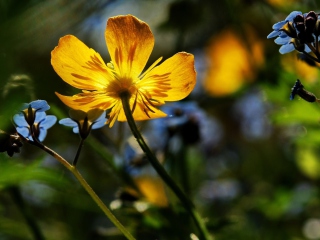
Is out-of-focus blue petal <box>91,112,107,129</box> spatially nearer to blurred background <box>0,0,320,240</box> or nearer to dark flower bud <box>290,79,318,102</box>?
blurred background <box>0,0,320,240</box>

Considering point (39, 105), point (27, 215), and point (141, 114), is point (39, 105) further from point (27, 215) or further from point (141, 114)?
point (27, 215)

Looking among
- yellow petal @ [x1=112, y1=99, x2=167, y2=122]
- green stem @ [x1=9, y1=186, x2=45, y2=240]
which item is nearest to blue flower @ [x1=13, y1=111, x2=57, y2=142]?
yellow petal @ [x1=112, y1=99, x2=167, y2=122]

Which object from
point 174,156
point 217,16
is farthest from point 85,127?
point 217,16

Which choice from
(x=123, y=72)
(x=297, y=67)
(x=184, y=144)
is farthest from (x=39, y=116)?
(x=297, y=67)

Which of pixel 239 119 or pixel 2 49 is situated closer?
pixel 2 49

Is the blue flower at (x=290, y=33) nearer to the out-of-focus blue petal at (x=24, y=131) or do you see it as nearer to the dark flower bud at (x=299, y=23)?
the dark flower bud at (x=299, y=23)

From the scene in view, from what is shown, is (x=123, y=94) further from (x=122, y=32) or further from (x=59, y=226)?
(x=59, y=226)
